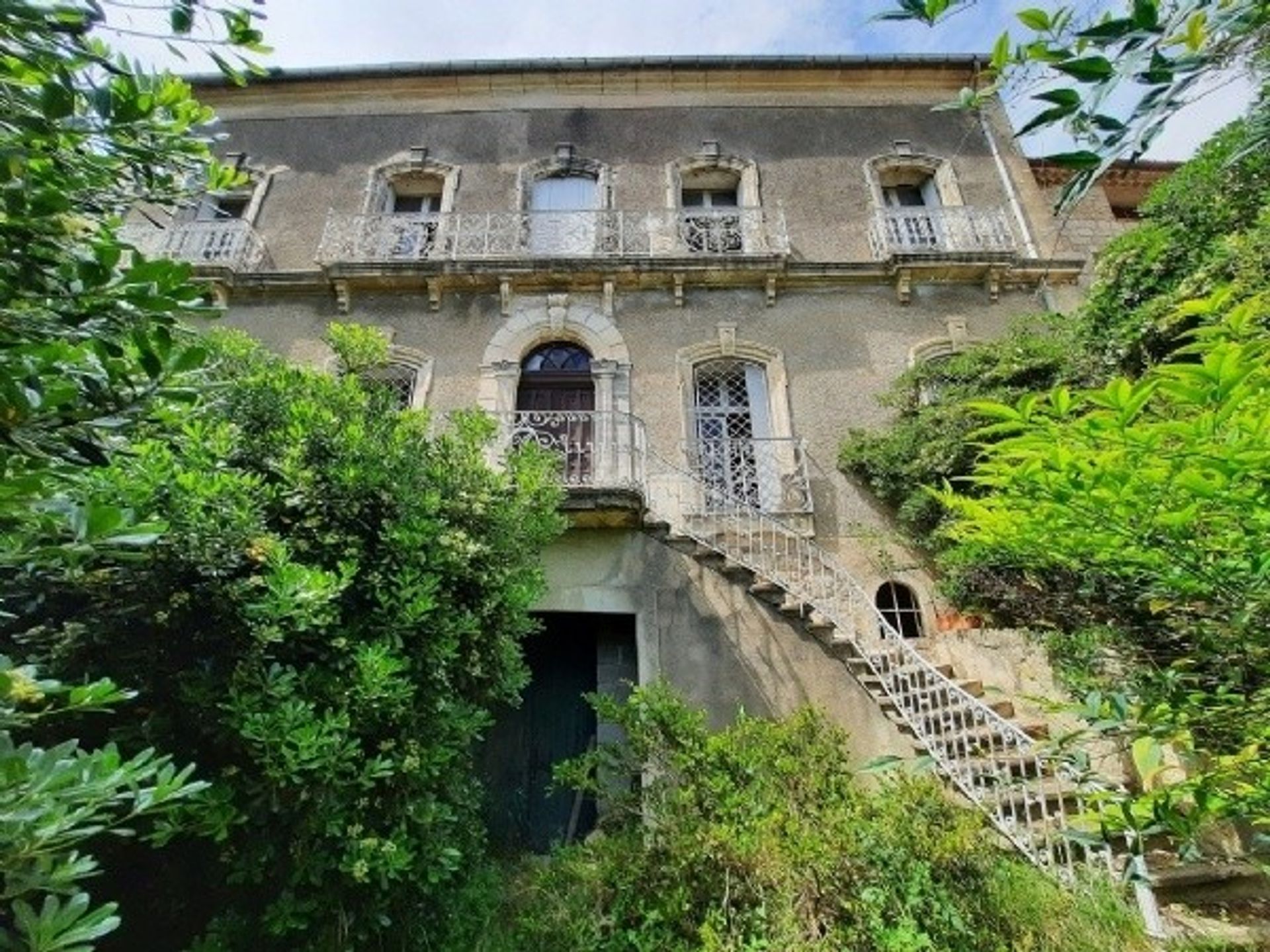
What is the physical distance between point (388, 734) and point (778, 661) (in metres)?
3.79

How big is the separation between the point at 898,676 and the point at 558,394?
19.4 feet

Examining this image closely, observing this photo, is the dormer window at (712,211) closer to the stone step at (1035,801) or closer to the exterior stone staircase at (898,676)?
the exterior stone staircase at (898,676)

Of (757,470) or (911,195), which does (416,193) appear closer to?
(757,470)

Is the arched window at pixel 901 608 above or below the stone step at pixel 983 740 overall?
above

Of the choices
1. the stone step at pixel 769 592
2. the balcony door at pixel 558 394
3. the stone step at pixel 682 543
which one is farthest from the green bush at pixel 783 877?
the balcony door at pixel 558 394

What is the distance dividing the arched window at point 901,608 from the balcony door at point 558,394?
397cm

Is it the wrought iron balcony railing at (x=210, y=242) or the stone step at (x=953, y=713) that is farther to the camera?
the wrought iron balcony railing at (x=210, y=242)

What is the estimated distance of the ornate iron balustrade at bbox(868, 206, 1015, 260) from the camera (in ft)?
32.9

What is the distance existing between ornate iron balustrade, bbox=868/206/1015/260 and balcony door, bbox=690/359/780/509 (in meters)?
3.07

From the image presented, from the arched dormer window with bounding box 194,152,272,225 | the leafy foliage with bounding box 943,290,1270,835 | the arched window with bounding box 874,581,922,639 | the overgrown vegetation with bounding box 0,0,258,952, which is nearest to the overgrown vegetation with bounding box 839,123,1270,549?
the arched window with bounding box 874,581,922,639

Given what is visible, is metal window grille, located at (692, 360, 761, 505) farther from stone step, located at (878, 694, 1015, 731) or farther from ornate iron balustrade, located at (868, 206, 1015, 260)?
stone step, located at (878, 694, 1015, 731)

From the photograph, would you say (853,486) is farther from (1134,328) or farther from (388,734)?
(388,734)

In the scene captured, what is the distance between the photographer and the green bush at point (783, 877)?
361cm

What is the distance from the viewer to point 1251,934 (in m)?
3.38
